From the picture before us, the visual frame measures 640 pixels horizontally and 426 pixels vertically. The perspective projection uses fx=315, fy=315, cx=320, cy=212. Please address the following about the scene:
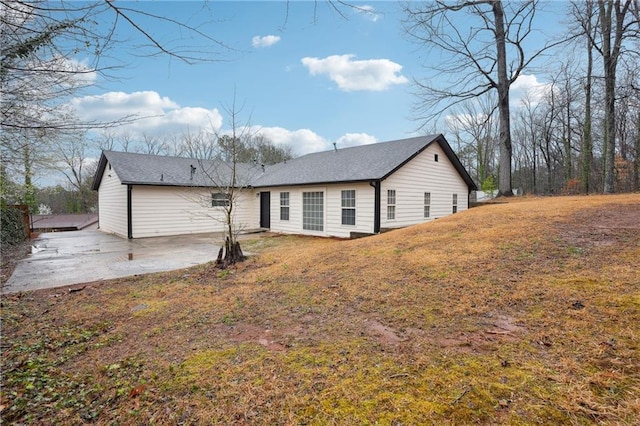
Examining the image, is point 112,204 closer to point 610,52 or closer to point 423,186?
point 423,186

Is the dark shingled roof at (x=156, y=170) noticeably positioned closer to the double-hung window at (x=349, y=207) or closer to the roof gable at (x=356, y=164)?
the roof gable at (x=356, y=164)

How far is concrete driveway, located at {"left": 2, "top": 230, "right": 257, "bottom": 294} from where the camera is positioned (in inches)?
247

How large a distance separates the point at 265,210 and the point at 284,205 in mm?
1770

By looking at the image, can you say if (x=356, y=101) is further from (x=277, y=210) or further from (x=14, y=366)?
(x=14, y=366)

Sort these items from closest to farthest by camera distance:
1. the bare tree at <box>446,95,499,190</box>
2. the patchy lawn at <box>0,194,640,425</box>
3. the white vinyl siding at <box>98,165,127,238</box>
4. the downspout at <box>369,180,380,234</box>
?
the patchy lawn at <box>0,194,640,425</box> → the downspout at <box>369,180,380,234</box> → the white vinyl siding at <box>98,165,127,238</box> → the bare tree at <box>446,95,499,190</box>

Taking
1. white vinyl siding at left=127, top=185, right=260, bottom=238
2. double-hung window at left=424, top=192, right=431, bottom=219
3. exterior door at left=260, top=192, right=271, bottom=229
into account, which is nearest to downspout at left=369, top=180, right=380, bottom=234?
double-hung window at left=424, top=192, right=431, bottom=219

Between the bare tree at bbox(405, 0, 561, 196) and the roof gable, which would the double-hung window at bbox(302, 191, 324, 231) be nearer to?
the roof gable

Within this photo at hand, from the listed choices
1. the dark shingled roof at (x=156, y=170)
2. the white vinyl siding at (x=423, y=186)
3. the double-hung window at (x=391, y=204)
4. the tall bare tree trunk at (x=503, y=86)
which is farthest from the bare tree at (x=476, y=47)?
the dark shingled roof at (x=156, y=170)

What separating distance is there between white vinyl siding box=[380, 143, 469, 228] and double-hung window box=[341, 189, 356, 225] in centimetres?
111

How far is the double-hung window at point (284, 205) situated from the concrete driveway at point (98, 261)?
3.98m

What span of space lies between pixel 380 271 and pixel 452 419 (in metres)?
3.27

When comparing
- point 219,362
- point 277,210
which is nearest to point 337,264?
point 219,362

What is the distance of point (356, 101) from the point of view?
43.7 ft

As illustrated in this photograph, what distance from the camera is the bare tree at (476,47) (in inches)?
548
